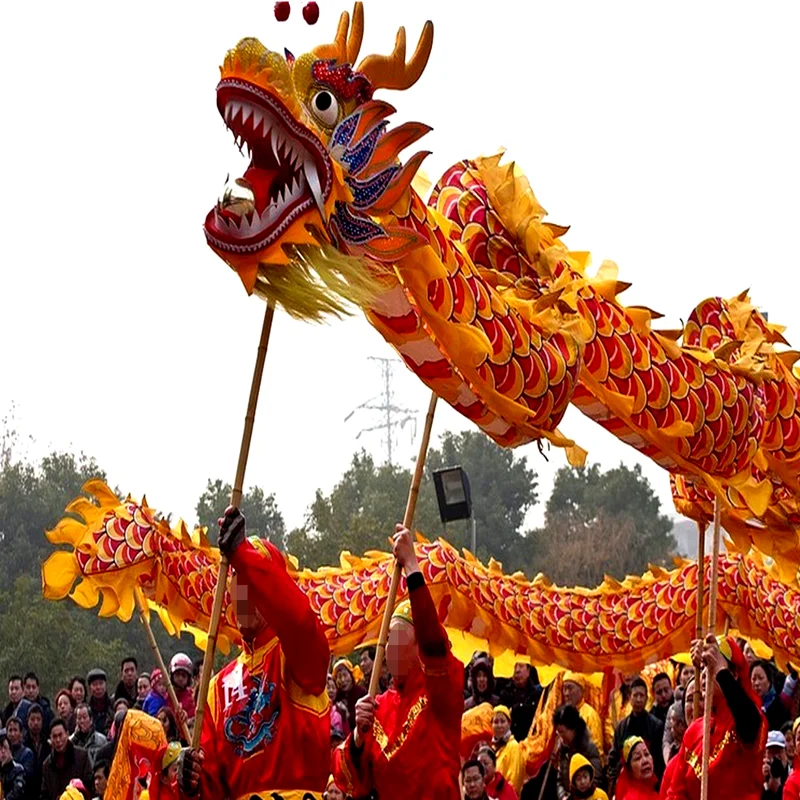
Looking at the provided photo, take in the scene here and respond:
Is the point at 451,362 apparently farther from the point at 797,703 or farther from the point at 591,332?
the point at 797,703

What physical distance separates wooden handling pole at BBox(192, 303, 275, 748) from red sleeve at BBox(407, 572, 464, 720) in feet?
2.79

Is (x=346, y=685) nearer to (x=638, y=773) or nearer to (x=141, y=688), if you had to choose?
(x=141, y=688)

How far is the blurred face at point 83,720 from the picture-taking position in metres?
11.8

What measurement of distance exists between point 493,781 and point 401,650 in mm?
2491

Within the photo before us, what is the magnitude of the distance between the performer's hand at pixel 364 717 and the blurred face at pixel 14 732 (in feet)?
21.0

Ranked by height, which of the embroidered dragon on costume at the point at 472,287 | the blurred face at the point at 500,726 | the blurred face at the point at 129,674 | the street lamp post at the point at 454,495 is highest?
the street lamp post at the point at 454,495

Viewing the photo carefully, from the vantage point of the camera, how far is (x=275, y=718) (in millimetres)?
5645

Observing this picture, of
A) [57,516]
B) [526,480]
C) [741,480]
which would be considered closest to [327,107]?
[741,480]

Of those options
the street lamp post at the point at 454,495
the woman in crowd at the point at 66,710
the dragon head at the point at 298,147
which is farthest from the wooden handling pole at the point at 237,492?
the street lamp post at the point at 454,495

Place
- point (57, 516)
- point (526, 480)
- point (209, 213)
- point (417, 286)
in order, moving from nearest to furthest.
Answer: point (209, 213) < point (417, 286) < point (57, 516) < point (526, 480)

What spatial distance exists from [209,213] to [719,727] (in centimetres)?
286

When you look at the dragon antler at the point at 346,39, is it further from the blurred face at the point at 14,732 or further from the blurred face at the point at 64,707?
the blurred face at the point at 14,732

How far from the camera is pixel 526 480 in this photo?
3541 cm

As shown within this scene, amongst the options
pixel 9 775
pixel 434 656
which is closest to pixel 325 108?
pixel 434 656
